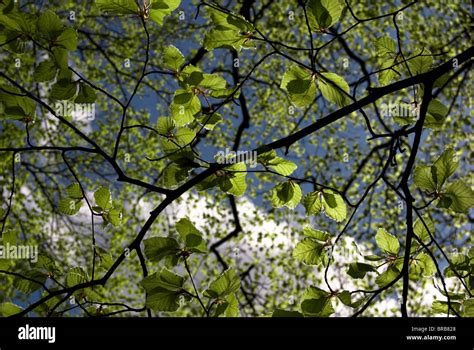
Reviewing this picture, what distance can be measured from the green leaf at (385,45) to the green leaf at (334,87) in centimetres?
32

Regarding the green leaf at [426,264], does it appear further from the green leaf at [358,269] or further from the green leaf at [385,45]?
the green leaf at [385,45]

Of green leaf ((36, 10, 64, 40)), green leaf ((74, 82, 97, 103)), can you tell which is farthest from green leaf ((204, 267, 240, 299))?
green leaf ((36, 10, 64, 40))

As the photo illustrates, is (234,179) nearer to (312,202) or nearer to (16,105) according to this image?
(312,202)

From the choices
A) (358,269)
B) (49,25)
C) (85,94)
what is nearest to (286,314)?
(358,269)

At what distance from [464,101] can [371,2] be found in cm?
206

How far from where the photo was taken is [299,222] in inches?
338

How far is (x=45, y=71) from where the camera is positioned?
1691 mm

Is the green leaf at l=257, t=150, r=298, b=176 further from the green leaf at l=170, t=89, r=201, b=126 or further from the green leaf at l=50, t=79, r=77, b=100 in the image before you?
the green leaf at l=50, t=79, r=77, b=100

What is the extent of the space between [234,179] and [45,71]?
672 mm

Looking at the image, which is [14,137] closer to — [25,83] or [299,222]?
[25,83]

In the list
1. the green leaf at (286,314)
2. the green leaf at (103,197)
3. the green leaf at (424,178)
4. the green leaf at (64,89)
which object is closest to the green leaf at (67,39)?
the green leaf at (64,89)

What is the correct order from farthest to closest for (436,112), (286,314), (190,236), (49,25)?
1. (436,112)
2. (49,25)
3. (190,236)
4. (286,314)

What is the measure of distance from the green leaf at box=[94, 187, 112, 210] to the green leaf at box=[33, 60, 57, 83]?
0.39 m
